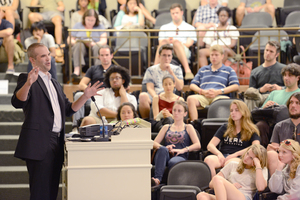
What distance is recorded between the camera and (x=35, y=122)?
2943 millimetres

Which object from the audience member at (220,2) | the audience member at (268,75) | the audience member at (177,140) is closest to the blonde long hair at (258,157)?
the audience member at (177,140)

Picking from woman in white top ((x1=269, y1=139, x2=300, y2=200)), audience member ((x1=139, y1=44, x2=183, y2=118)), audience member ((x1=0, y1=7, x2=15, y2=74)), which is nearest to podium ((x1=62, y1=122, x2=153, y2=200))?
woman in white top ((x1=269, y1=139, x2=300, y2=200))

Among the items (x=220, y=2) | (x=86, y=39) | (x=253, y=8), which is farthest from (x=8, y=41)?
(x=253, y=8)

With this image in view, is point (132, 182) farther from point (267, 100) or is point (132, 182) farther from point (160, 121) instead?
point (267, 100)

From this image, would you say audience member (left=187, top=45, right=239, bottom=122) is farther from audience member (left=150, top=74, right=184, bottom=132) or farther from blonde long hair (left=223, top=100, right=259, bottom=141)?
blonde long hair (left=223, top=100, right=259, bottom=141)

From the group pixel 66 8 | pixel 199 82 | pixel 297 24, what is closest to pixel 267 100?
pixel 199 82

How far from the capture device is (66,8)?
8.48m

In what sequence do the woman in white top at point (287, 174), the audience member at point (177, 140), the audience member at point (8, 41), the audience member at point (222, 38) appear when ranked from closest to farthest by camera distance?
the woman in white top at point (287, 174)
the audience member at point (177, 140)
the audience member at point (8, 41)
the audience member at point (222, 38)

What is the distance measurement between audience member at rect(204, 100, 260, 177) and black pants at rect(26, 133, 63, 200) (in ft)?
5.46

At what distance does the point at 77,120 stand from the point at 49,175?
203 cm

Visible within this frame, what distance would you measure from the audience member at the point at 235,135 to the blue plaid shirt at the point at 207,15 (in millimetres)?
3379

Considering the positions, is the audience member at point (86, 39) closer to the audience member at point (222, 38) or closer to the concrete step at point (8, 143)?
the audience member at point (222, 38)

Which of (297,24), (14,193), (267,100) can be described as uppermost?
(297,24)

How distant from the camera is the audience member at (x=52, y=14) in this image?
7.52 m
